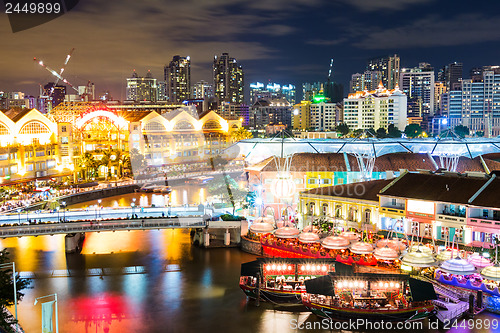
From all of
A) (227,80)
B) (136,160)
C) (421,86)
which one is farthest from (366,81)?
(136,160)

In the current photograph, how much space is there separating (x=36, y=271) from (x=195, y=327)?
38.9ft

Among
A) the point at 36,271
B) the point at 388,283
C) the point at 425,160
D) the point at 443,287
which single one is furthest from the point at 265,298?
the point at 425,160

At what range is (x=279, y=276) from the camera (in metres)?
23.8

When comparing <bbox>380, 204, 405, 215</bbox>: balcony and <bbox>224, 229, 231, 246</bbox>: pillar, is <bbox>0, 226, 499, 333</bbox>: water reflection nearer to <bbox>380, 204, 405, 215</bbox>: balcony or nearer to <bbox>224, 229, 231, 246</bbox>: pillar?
<bbox>224, 229, 231, 246</bbox>: pillar

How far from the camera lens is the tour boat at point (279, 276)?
23.1m

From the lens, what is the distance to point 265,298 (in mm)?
23344

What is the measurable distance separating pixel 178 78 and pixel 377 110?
98.0m

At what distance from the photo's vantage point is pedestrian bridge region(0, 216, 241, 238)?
3006cm

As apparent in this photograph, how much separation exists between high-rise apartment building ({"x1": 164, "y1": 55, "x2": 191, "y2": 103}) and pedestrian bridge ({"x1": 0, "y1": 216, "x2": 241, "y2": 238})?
156m

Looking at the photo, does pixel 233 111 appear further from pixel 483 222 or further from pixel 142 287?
pixel 483 222

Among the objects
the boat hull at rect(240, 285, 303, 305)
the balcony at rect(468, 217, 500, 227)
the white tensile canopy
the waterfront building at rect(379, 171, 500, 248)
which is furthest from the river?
the white tensile canopy

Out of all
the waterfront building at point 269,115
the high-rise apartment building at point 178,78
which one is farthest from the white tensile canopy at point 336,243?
the high-rise apartment building at point 178,78

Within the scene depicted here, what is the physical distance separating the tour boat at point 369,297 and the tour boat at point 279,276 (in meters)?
1.56

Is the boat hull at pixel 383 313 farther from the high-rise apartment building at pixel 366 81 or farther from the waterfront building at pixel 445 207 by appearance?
the high-rise apartment building at pixel 366 81
